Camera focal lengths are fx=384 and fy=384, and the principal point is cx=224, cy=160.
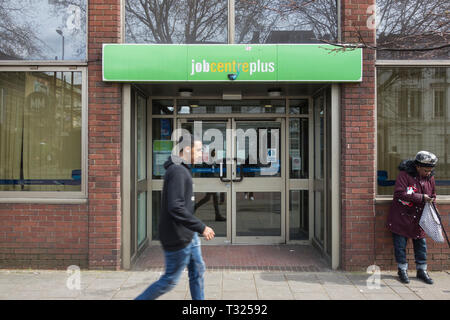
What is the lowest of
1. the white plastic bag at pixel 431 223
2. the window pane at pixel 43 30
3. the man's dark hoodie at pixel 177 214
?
the white plastic bag at pixel 431 223

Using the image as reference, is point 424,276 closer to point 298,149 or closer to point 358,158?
point 358,158

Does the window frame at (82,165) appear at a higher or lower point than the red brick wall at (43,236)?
higher

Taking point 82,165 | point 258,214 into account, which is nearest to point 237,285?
point 258,214

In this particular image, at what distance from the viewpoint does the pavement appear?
174 inches

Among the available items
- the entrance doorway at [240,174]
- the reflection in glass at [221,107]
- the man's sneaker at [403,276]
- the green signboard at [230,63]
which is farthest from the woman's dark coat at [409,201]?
the reflection in glass at [221,107]

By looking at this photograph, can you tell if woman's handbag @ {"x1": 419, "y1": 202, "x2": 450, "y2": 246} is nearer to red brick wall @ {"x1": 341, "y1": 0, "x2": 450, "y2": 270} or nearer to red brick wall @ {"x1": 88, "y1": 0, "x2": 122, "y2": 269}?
red brick wall @ {"x1": 341, "y1": 0, "x2": 450, "y2": 270}

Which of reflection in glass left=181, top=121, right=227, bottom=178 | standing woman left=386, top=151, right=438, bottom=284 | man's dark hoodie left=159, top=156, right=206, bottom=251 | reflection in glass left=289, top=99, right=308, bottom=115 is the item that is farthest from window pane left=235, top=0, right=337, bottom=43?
man's dark hoodie left=159, top=156, right=206, bottom=251

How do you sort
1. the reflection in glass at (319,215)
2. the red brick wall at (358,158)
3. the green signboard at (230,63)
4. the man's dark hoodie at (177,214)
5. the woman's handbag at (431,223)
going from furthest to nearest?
the reflection in glass at (319,215)
the red brick wall at (358,158)
the green signboard at (230,63)
the woman's handbag at (431,223)
the man's dark hoodie at (177,214)

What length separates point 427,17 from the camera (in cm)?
523

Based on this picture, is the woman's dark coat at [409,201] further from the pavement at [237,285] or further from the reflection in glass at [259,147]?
the reflection in glass at [259,147]

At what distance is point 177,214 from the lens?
11.2 ft

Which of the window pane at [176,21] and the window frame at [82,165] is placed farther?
the window pane at [176,21]

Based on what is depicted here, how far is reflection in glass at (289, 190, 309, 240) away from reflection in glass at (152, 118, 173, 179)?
235 cm

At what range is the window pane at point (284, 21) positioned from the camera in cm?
553
